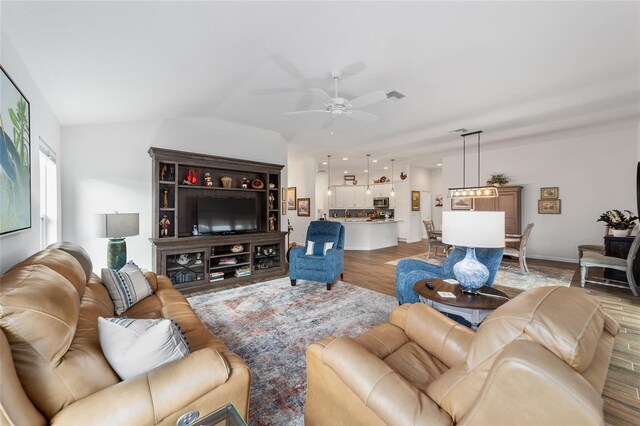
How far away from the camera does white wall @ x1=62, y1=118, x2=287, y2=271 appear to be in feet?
11.6

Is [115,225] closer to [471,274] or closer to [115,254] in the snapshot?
[115,254]

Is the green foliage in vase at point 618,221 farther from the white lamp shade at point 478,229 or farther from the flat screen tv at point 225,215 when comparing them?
the flat screen tv at point 225,215

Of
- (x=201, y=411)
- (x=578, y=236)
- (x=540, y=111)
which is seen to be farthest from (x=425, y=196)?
(x=201, y=411)

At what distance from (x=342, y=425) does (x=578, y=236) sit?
755cm

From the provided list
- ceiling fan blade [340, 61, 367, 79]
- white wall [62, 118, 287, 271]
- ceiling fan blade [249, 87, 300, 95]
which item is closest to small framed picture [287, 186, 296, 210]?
white wall [62, 118, 287, 271]

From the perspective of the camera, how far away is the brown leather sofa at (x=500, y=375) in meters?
0.67

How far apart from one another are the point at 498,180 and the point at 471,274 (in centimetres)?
591

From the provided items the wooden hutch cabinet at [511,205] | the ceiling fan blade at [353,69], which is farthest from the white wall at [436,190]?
the ceiling fan blade at [353,69]

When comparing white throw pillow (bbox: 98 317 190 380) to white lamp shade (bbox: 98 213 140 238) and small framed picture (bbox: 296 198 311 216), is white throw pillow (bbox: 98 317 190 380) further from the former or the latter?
small framed picture (bbox: 296 198 311 216)

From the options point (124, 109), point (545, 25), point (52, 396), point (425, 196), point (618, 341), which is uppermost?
point (545, 25)

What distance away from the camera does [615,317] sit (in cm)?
310

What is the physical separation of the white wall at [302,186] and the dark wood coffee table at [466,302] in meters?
5.47

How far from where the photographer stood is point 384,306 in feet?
11.1

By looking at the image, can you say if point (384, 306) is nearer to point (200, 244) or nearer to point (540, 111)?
point (200, 244)
